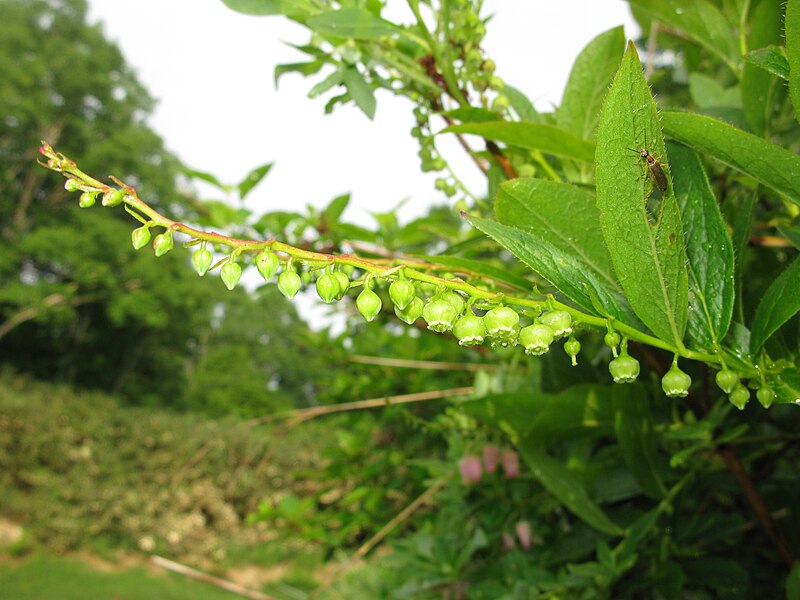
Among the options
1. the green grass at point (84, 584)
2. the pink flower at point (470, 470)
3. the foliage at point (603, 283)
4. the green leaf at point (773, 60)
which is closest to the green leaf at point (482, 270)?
the foliage at point (603, 283)

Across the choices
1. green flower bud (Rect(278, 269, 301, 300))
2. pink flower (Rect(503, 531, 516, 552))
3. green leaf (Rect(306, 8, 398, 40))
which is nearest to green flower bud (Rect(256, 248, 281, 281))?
green flower bud (Rect(278, 269, 301, 300))

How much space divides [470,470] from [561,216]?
682mm

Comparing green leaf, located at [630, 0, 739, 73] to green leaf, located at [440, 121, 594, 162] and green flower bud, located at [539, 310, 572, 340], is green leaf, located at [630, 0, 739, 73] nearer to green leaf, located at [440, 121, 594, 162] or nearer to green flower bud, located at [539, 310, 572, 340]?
green leaf, located at [440, 121, 594, 162]

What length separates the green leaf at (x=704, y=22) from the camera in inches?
28.4

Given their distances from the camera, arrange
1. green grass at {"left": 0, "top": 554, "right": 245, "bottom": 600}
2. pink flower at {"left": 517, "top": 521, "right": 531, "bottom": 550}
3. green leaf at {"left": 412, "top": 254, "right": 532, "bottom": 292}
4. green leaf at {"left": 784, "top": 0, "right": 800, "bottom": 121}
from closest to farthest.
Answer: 1. green leaf at {"left": 784, "top": 0, "right": 800, "bottom": 121}
2. green leaf at {"left": 412, "top": 254, "right": 532, "bottom": 292}
3. pink flower at {"left": 517, "top": 521, "right": 531, "bottom": 550}
4. green grass at {"left": 0, "top": 554, "right": 245, "bottom": 600}

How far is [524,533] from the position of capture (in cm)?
92

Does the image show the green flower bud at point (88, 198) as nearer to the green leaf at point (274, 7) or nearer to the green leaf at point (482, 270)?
the green leaf at point (482, 270)

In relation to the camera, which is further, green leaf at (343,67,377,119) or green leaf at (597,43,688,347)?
green leaf at (343,67,377,119)

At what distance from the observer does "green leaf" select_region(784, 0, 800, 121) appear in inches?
12.4

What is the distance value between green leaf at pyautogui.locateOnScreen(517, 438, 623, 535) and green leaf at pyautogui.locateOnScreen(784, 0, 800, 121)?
47 centimetres

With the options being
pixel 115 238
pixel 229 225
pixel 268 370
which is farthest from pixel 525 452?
pixel 268 370

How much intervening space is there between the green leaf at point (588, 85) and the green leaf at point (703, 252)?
24 centimetres

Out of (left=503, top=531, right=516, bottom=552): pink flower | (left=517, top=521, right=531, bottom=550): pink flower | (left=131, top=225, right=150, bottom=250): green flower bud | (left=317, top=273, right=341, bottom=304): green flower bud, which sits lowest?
(left=503, top=531, right=516, bottom=552): pink flower

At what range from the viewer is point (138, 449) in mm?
10062
